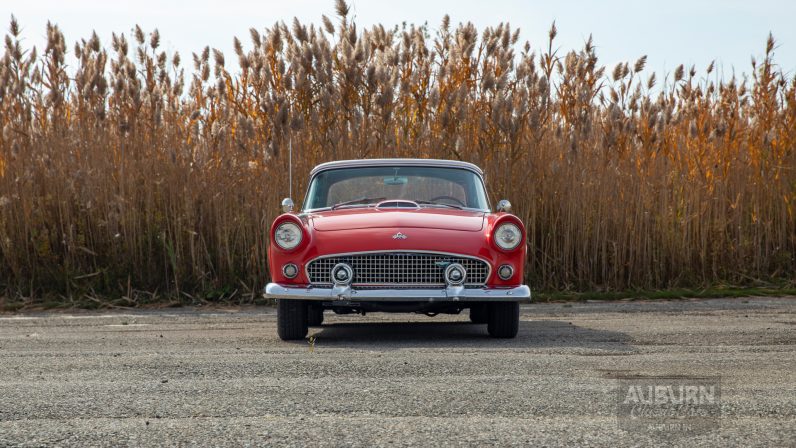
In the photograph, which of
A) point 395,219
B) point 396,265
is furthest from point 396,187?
point 396,265

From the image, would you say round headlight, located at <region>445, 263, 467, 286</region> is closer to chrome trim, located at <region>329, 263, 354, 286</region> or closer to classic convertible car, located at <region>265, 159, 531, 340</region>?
classic convertible car, located at <region>265, 159, 531, 340</region>

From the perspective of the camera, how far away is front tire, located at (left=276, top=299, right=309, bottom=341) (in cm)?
709

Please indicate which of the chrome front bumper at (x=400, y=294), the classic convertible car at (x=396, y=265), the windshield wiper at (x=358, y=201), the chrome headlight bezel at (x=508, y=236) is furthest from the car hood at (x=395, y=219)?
the chrome front bumper at (x=400, y=294)

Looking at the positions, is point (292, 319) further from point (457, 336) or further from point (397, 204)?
point (397, 204)

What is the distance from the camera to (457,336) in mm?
7426

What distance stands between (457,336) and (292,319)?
1.14 meters

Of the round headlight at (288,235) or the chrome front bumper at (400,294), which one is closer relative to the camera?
the chrome front bumper at (400,294)

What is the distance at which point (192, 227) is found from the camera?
9.96 m

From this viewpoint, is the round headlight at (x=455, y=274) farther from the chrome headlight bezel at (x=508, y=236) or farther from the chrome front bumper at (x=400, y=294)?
the chrome headlight bezel at (x=508, y=236)

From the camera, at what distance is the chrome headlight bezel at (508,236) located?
279 inches

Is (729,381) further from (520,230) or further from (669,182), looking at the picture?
(669,182)

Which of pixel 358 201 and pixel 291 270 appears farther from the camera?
pixel 358 201

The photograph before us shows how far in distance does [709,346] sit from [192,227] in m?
5.05

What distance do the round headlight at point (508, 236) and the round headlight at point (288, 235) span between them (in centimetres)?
128
